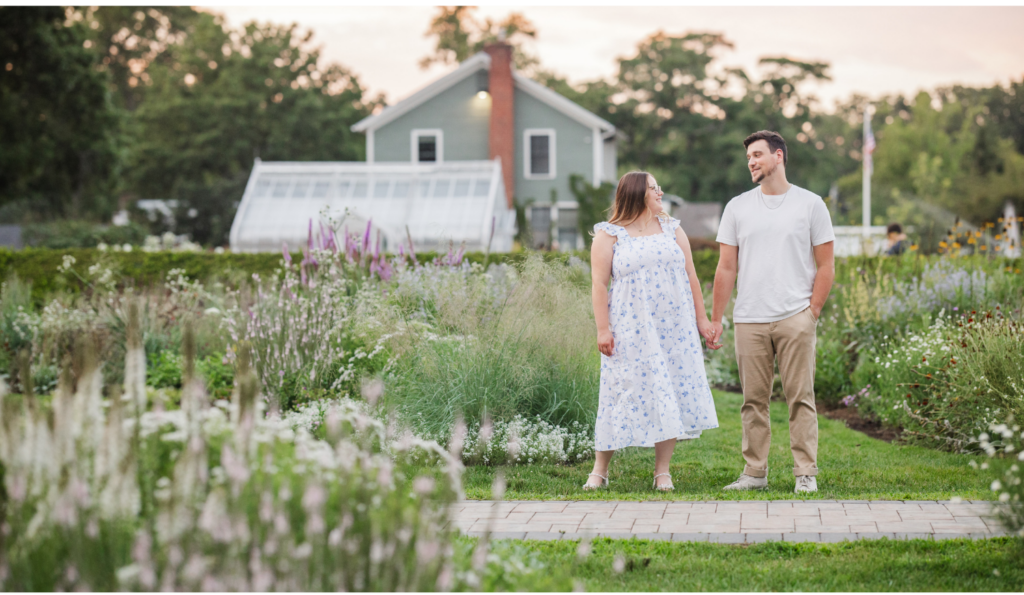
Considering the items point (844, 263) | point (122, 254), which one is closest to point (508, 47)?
point (122, 254)

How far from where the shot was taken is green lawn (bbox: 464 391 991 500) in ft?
15.3

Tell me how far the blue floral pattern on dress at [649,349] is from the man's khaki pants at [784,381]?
254 mm

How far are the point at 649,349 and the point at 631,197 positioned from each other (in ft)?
2.92

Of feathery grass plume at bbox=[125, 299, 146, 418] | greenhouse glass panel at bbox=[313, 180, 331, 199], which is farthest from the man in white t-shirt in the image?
greenhouse glass panel at bbox=[313, 180, 331, 199]

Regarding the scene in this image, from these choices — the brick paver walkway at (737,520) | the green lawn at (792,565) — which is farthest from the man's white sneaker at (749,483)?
the green lawn at (792,565)

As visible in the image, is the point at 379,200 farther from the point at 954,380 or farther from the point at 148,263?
the point at 954,380

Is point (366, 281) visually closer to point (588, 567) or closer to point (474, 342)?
point (474, 342)

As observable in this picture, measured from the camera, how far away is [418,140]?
2838 centimetres

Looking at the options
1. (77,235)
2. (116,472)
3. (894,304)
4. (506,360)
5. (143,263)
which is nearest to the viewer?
(116,472)

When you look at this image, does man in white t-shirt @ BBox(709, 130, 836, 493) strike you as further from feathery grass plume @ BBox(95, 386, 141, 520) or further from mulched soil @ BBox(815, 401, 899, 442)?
feathery grass plume @ BBox(95, 386, 141, 520)

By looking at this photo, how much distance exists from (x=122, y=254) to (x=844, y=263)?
507 inches

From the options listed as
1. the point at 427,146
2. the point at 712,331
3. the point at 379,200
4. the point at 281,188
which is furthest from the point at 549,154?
the point at 712,331

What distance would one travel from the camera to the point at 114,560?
2.17 meters

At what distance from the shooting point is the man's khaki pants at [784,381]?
4.74 meters
